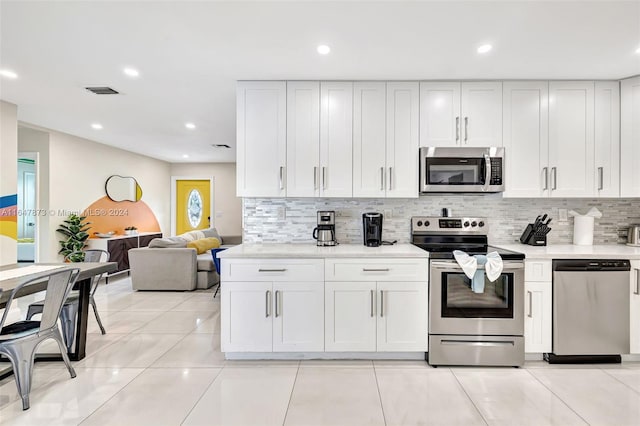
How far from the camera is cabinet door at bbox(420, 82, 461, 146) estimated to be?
3275 millimetres

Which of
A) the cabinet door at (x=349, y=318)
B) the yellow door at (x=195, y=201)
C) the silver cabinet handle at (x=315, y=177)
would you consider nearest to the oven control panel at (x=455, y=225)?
the cabinet door at (x=349, y=318)

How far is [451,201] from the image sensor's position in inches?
139

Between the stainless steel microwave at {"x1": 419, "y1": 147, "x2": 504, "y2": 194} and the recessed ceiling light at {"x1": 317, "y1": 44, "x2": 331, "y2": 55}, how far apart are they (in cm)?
123

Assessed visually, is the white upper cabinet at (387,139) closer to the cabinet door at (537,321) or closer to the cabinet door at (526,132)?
the cabinet door at (526,132)

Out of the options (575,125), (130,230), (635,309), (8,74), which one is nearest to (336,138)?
(575,125)

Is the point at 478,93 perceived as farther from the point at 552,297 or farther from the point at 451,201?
the point at 552,297

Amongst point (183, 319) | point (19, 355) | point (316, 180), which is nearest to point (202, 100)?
point (316, 180)

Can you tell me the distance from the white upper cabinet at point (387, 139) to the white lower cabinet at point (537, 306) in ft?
3.80

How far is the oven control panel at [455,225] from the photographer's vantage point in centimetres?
345

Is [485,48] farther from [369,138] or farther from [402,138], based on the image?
[369,138]

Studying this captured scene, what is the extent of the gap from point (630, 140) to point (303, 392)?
11.7ft

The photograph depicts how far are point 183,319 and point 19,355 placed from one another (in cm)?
191

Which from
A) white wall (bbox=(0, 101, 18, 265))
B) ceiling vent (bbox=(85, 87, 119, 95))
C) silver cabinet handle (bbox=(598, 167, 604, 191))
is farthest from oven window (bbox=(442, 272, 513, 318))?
white wall (bbox=(0, 101, 18, 265))

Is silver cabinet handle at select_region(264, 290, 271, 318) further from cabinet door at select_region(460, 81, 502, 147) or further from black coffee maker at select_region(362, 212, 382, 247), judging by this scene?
cabinet door at select_region(460, 81, 502, 147)
